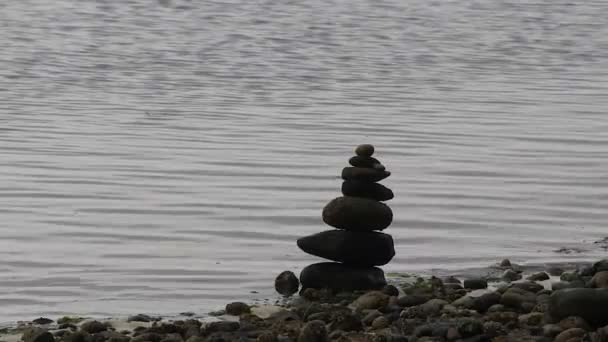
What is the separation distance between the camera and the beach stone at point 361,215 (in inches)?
507

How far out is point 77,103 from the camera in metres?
24.9

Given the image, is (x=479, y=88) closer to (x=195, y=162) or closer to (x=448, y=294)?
(x=195, y=162)

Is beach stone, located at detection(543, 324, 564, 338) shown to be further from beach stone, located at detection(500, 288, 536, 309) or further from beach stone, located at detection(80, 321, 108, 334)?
beach stone, located at detection(80, 321, 108, 334)

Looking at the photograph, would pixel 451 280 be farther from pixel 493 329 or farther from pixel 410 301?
pixel 493 329

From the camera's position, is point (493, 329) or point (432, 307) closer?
point (493, 329)

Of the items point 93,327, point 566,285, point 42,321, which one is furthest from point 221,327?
point 566,285

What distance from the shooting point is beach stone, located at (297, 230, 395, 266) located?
1286 centimetres

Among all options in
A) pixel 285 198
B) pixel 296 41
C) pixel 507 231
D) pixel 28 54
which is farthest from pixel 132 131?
pixel 296 41

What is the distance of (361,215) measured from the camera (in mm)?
12875

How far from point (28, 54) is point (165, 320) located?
22.1 meters

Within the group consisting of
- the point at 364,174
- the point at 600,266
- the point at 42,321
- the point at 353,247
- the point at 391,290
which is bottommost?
the point at 42,321

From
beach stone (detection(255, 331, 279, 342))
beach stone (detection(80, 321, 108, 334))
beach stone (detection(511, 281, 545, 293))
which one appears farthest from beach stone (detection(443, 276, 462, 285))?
beach stone (detection(80, 321, 108, 334))

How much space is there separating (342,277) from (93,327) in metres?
2.39

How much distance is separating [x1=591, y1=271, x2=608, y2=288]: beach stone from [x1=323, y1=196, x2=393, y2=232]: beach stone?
1.70m
